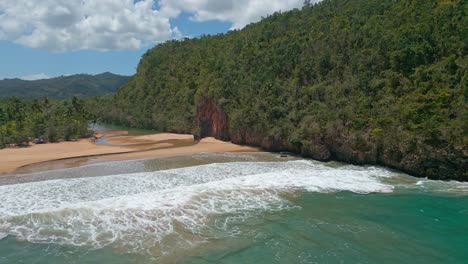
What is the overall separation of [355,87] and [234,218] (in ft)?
68.7

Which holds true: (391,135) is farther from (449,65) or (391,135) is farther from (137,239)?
(137,239)

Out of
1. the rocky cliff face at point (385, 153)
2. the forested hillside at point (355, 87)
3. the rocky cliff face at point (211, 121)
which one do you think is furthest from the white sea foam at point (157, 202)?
the rocky cliff face at point (211, 121)

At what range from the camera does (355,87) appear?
33.4 meters

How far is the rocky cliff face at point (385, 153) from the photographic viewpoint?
2426 cm

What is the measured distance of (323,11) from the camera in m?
52.3

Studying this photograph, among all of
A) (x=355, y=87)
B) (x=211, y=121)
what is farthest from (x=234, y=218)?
(x=211, y=121)

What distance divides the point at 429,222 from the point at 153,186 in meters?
14.5

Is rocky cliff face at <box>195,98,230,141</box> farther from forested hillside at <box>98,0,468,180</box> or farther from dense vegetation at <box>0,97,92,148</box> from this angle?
dense vegetation at <box>0,97,92,148</box>

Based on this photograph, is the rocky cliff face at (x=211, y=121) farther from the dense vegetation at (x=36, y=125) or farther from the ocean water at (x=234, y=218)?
the ocean water at (x=234, y=218)

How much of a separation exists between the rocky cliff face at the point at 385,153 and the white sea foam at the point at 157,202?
52.2 inches

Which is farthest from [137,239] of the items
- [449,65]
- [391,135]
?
[449,65]

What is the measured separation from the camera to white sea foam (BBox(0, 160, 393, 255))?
1525 cm

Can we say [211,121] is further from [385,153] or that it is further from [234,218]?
[234,218]

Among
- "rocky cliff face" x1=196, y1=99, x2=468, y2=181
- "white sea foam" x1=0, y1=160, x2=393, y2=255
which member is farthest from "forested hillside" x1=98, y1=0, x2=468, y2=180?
"white sea foam" x1=0, y1=160, x2=393, y2=255
